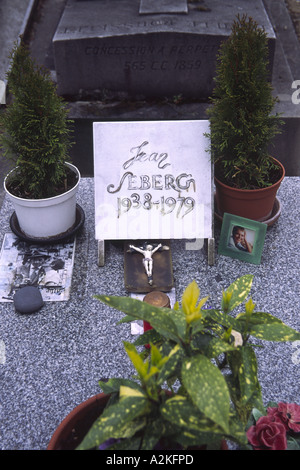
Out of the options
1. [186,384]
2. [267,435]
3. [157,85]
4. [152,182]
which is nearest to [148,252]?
[152,182]

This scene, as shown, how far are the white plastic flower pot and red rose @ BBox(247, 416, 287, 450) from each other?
1270mm

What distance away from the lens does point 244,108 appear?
1981 mm

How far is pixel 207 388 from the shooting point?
0.90m

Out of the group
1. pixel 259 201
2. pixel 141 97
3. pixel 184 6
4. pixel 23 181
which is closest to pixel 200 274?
pixel 259 201

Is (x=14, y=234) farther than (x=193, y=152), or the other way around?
(x=14, y=234)

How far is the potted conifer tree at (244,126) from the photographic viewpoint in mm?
1926

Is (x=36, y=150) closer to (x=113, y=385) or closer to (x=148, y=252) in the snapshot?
(x=148, y=252)

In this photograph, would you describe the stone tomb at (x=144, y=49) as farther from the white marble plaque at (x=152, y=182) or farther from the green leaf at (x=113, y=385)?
the green leaf at (x=113, y=385)

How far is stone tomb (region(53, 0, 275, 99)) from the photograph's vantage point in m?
3.61

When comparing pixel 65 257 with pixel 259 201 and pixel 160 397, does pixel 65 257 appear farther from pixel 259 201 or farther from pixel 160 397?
pixel 160 397

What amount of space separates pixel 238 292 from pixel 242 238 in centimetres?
94

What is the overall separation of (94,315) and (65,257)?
0.36 m

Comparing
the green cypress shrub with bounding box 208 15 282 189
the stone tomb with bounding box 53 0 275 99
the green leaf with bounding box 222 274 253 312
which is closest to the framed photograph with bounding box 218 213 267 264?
the green cypress shrub with bounding box 208 15 282 189

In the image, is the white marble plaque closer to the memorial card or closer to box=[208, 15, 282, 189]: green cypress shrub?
box=[208, 15, 282, 189]: green cypress shrub
